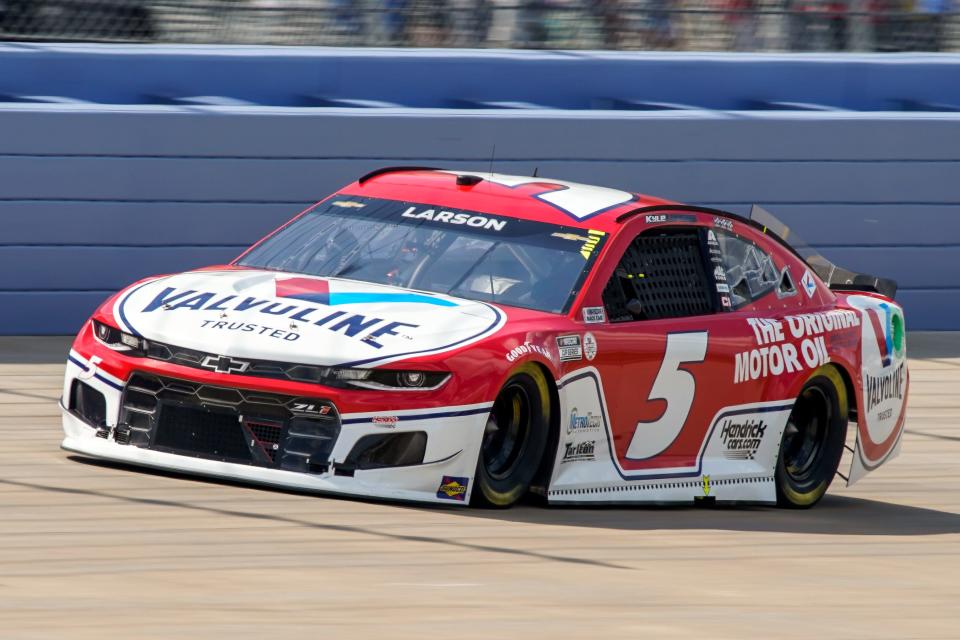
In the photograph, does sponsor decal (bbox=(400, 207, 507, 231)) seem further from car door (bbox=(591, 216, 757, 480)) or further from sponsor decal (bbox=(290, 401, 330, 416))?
sponsor decal (bbox=(290, 401, 330, 416))

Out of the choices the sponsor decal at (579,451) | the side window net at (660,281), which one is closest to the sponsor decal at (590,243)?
the side window net at (660,281)

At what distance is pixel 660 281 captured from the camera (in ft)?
24.0

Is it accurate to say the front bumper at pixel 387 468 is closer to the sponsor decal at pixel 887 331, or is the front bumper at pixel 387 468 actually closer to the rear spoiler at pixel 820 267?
the rear spoiler at pixel 820 267

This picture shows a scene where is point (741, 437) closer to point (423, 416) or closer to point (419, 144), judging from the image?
point (423, 416)

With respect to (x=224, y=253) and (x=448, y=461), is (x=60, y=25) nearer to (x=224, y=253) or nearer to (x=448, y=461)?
(x=224, y=253)

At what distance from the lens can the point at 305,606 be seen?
473 cm

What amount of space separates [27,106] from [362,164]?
222cm

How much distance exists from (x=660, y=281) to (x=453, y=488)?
62.8 inches

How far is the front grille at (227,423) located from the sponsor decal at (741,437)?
2.07 meters

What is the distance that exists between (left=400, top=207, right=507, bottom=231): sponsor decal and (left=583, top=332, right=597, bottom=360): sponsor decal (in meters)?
0.73

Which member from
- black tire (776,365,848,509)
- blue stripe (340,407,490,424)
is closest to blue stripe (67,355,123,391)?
blue stripe (340,407,490,424)

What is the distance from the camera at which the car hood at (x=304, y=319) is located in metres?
6.19

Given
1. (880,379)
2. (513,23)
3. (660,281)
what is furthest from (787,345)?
(513,23)

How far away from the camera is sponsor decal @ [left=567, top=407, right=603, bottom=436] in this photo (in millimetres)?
6621
